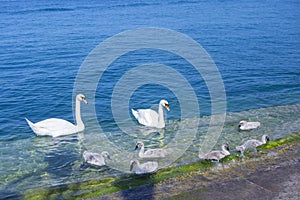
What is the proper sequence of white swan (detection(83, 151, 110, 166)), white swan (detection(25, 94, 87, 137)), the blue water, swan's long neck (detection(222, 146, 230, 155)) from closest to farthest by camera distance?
1. swan's long neck (detection(222, 146, 230, 155))
2. white swan (detection(83, 151, 110, 166))
3. the blue water
4. white swan (detection(25, 94, 87, 137))

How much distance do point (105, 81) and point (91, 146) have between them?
27.9 feet

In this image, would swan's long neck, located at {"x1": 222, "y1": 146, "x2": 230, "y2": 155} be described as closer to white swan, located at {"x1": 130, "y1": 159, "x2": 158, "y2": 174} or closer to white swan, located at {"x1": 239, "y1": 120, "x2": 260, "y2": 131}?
white swan, located at {"x1": 130, "y1": 159, "x2": 158, "y2": 174}

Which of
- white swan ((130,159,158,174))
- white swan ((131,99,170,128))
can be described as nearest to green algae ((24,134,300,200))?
white swan ((130,159,158,174))

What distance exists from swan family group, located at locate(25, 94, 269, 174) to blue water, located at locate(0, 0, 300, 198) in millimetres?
334

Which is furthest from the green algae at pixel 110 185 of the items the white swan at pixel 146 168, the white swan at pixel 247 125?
the white swan at pixel 247 125

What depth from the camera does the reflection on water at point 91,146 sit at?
12.0m

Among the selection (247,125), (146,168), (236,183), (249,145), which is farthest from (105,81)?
(236,183)

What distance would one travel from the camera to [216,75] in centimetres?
2359

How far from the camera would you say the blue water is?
45.1 ft

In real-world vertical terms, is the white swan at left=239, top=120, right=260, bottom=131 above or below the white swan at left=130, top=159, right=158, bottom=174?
below

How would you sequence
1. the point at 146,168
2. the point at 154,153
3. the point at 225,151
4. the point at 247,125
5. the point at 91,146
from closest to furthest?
the point at 146,168, the point at 225,151, the point at 154,153, the point at 91,146, the point at 247,125

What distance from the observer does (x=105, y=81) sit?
22938mm

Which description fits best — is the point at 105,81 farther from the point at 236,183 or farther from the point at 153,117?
the point at 236,183

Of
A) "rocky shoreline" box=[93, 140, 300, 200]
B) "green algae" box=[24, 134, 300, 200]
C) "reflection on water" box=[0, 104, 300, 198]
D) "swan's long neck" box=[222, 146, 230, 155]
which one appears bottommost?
"reflection on water" box=[0, 104, 300, 198]
